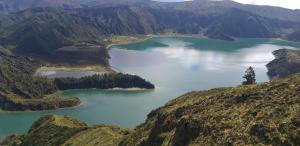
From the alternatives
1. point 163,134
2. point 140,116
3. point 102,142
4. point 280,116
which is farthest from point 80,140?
point 140,116

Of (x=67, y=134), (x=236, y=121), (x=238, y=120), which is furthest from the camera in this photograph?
(x=67, y=134)

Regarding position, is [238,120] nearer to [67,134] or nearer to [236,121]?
[236,121]

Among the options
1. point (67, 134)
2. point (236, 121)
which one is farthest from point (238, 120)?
point (67, 134)

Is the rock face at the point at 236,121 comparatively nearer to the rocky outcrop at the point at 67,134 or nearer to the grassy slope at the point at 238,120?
the grassy slope at the point at 238,120

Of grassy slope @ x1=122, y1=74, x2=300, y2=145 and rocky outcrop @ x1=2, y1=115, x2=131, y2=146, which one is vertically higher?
grassy slope @ x1=122, y1=74, x2=300, y2=145

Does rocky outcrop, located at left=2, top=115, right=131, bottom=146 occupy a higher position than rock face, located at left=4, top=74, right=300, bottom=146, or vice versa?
rock face, located at left=4, top=74, right=300, bottom=146

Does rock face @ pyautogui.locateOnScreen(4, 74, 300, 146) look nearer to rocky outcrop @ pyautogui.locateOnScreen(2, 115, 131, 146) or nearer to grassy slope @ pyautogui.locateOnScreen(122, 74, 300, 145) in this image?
grassy slope @ pyautogui.locateOnScreen(122, 74, 300, 145)

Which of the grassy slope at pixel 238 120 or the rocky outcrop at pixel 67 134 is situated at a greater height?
the grassy slope at pixel 238 120

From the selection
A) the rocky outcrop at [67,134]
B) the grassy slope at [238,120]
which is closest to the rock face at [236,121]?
the grassy slope at [238,120]

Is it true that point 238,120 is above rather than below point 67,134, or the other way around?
above

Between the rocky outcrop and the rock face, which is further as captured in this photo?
the rocky outcrop

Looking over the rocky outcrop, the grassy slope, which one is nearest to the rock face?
the grassy slope
